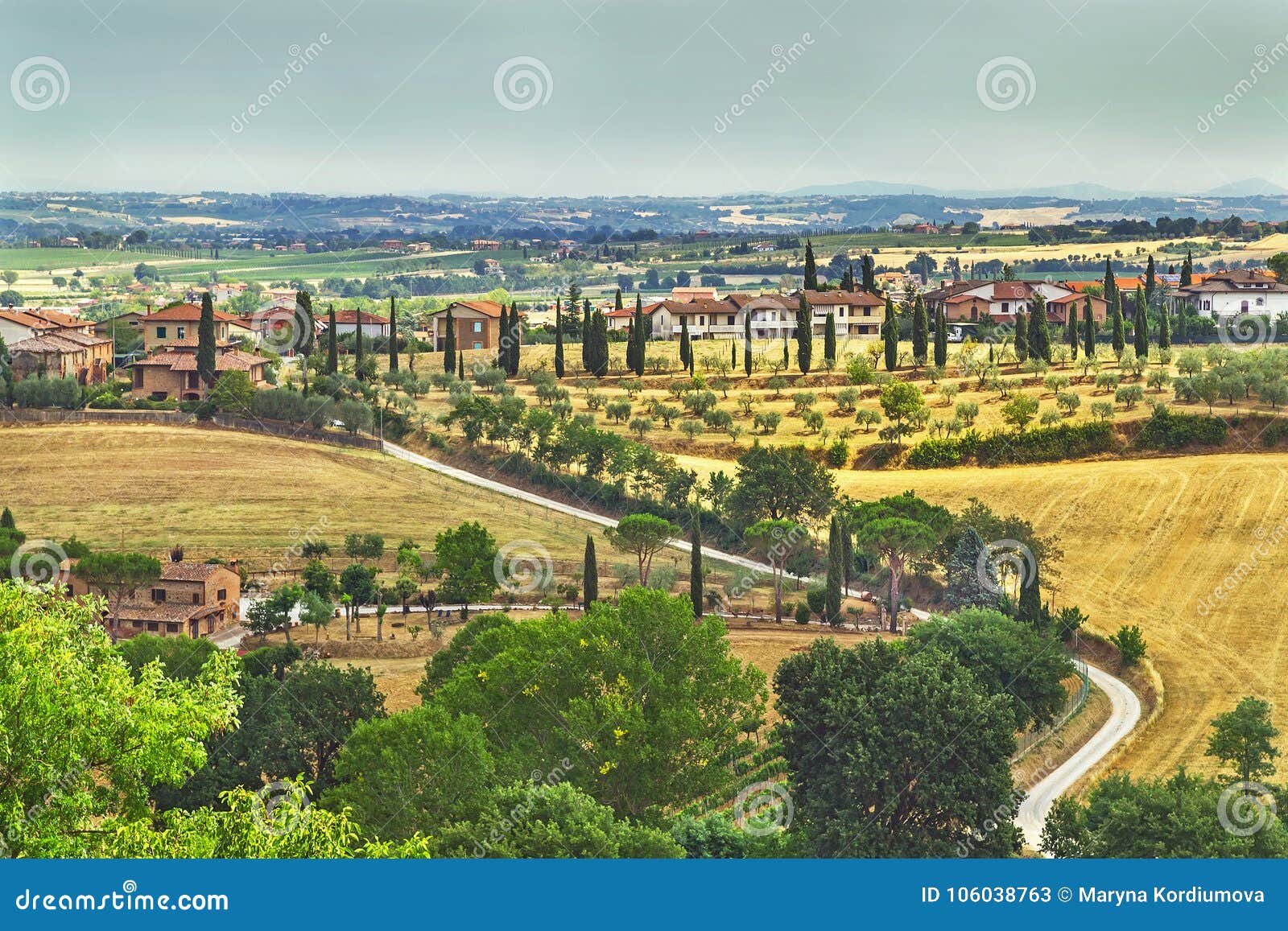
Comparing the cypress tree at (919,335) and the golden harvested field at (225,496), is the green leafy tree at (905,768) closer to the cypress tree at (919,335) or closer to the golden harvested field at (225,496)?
the golden harvested field at (225,496)

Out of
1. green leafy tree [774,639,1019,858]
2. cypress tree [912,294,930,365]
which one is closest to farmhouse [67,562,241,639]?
green leafy tree [774,639,1019,858]

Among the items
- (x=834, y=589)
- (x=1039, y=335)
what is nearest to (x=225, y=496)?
(x=834, y=589)

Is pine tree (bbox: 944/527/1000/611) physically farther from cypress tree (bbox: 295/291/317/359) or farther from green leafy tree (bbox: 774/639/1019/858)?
cypress tree (bbox: 295/291/317/359)

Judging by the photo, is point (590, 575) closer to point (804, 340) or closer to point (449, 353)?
point (804, 340)

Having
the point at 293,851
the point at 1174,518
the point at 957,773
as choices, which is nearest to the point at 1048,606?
the point at 1174,518

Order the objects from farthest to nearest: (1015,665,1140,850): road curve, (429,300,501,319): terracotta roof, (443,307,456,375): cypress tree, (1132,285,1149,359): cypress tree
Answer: (429,300,501,319): terracotta roof → (443,307,456,375): cypress tree → (1132,285,1149,359): cypress tree → (1015,665,1140,850): road curve

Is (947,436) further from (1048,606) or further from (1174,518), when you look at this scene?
(1048,606)
